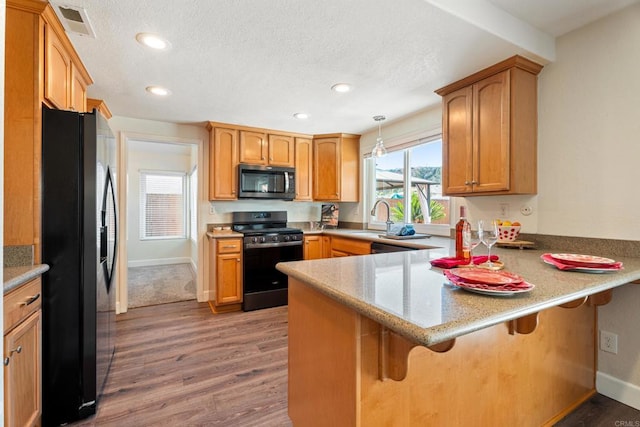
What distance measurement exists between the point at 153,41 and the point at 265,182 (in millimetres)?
2136

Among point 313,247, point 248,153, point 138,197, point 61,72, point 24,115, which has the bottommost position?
point 313,247

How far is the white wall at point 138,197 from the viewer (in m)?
5.89

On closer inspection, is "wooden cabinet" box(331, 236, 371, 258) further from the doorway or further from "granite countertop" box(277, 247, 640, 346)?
the doorway

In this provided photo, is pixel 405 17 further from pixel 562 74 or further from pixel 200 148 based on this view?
pixel 200 148

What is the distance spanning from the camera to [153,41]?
6.32 ft

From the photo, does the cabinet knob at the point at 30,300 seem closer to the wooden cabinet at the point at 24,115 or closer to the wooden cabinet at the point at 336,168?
the wooden cabinet at the point at 24,115

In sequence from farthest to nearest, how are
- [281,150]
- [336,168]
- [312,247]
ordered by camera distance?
[336,168] → [281,150] → [312,247]

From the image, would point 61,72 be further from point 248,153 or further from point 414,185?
point 414,185

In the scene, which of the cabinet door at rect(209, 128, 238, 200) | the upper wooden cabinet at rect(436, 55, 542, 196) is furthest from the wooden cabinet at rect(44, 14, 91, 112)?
the upper wooden cabinet at rect(436, 55, 542, 196)

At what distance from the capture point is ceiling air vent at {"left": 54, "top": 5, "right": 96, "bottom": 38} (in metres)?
1.65

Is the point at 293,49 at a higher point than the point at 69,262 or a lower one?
higher

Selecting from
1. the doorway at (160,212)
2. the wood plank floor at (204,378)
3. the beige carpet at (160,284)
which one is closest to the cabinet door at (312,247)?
the wood plank floor at (204,378)

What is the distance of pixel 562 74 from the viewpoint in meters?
2.07

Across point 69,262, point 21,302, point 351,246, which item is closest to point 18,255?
point 69,262
